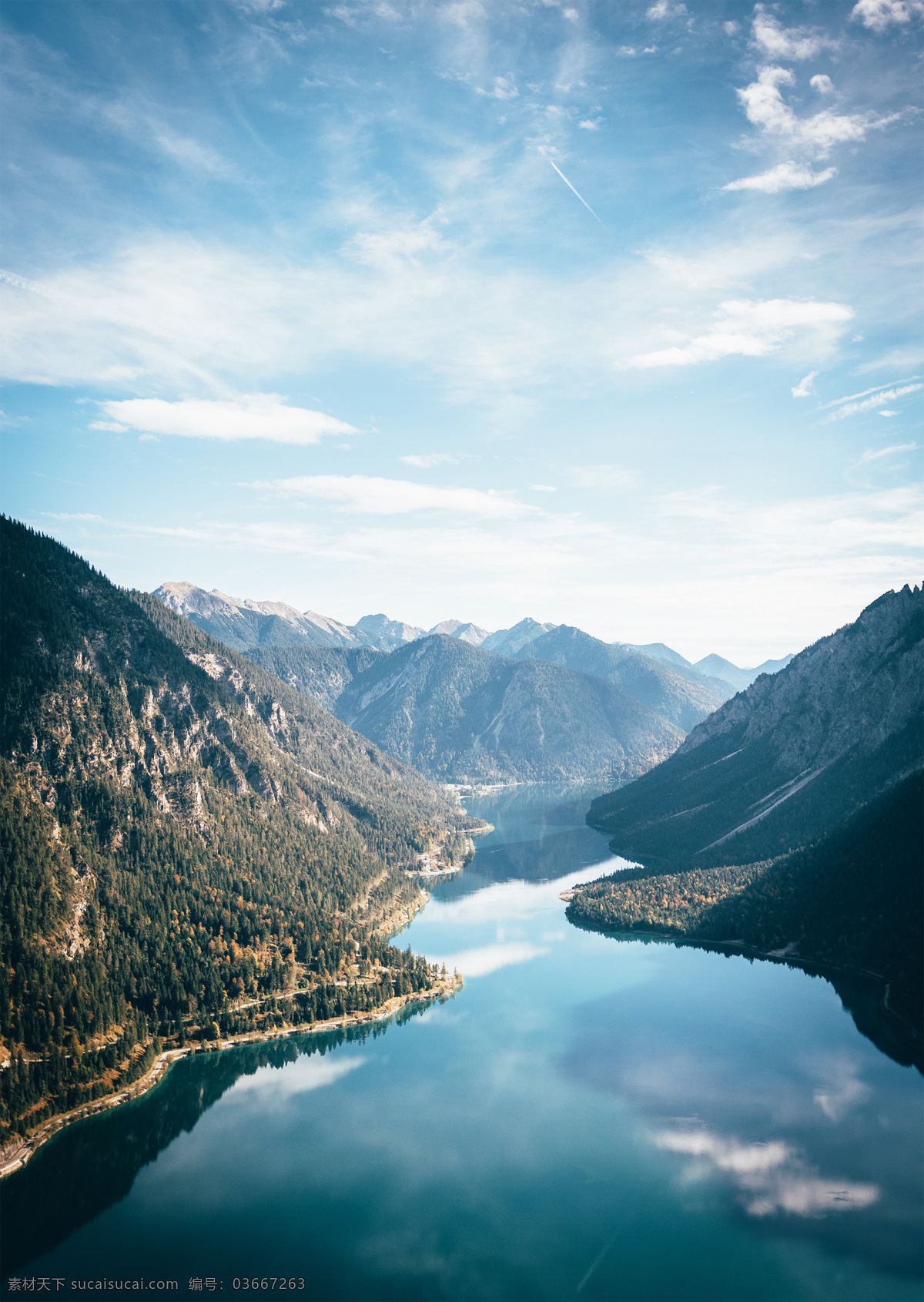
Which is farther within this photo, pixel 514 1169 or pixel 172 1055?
pixel 172 1055

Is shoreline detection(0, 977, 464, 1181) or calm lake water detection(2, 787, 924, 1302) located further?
shoreline detection(0, 977, 464, 1181)

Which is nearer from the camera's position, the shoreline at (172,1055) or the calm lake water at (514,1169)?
the calm lake water at (514,1169)

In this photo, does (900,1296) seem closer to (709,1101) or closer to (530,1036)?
(709,1101)

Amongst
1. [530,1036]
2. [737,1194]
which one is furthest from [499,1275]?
[530,1036]

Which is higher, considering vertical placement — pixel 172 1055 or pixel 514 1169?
pixel 172 1055
